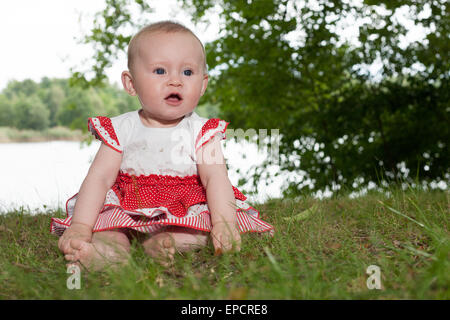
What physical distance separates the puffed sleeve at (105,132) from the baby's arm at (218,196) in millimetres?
486

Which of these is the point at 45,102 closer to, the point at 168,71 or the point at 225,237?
the point at 168,71

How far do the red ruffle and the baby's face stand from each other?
0.40 metres

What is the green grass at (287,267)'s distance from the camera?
1479mm

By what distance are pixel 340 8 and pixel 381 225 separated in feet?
10.7

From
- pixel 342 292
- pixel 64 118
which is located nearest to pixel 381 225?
pixel 342 292

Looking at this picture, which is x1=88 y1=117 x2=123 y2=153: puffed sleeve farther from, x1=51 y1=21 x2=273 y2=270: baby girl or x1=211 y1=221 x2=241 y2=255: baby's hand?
x1=211 y1=221 x2=241 y2=255: baby's hand

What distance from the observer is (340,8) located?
4824mm

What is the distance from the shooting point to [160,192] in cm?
238

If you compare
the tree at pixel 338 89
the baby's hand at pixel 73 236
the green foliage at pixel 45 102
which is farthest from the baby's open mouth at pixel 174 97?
the green foliage at pixel 45 102

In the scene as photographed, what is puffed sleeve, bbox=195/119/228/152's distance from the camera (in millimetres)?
2369

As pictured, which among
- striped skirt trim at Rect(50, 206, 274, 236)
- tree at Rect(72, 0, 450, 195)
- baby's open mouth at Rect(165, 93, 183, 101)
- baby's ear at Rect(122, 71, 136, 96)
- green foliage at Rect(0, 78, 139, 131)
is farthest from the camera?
green foliage at Rect(0, 78, 139, 131)

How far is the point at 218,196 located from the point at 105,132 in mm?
767

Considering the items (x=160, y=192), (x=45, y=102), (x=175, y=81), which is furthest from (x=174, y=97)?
(x=45, y=102)

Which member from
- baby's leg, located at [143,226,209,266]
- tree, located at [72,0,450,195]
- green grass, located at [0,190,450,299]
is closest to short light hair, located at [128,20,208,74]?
baby's leg, located at [143,226,209,266]
